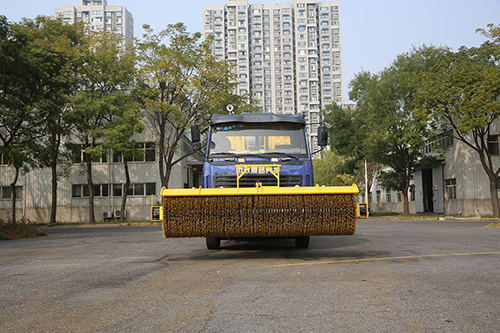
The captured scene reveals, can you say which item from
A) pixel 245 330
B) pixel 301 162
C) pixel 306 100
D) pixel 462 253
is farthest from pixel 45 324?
pixel 306 100

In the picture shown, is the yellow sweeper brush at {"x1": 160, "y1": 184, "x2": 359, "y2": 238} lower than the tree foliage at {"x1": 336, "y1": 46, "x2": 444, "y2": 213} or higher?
lower

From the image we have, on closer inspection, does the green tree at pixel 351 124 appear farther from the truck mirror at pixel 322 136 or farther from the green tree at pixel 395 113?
the truck mirror at pixel 322 136

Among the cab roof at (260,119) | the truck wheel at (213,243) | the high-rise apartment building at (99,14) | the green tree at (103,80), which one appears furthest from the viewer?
the high-rise apartment building at (99,14)

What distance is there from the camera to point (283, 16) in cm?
14438

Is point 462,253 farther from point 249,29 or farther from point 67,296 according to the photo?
point 249,29

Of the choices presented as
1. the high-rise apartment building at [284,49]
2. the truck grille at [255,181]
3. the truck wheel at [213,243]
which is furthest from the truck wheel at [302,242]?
the high-rise apartment building at [284,49]

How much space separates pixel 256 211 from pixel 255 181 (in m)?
1.29

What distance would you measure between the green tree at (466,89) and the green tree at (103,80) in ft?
67.3

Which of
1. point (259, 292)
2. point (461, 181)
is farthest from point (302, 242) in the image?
point (461, 181)

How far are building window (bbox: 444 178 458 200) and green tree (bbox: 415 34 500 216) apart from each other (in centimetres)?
724

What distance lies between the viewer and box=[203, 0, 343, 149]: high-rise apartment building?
141000 mm

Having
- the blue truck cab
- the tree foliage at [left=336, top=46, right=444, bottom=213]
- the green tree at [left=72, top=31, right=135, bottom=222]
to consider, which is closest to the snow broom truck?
the blue truck cab

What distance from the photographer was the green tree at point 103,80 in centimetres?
3197

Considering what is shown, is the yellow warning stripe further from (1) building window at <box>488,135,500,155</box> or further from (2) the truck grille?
(1) building window at <box>488,135,500,155</box>
